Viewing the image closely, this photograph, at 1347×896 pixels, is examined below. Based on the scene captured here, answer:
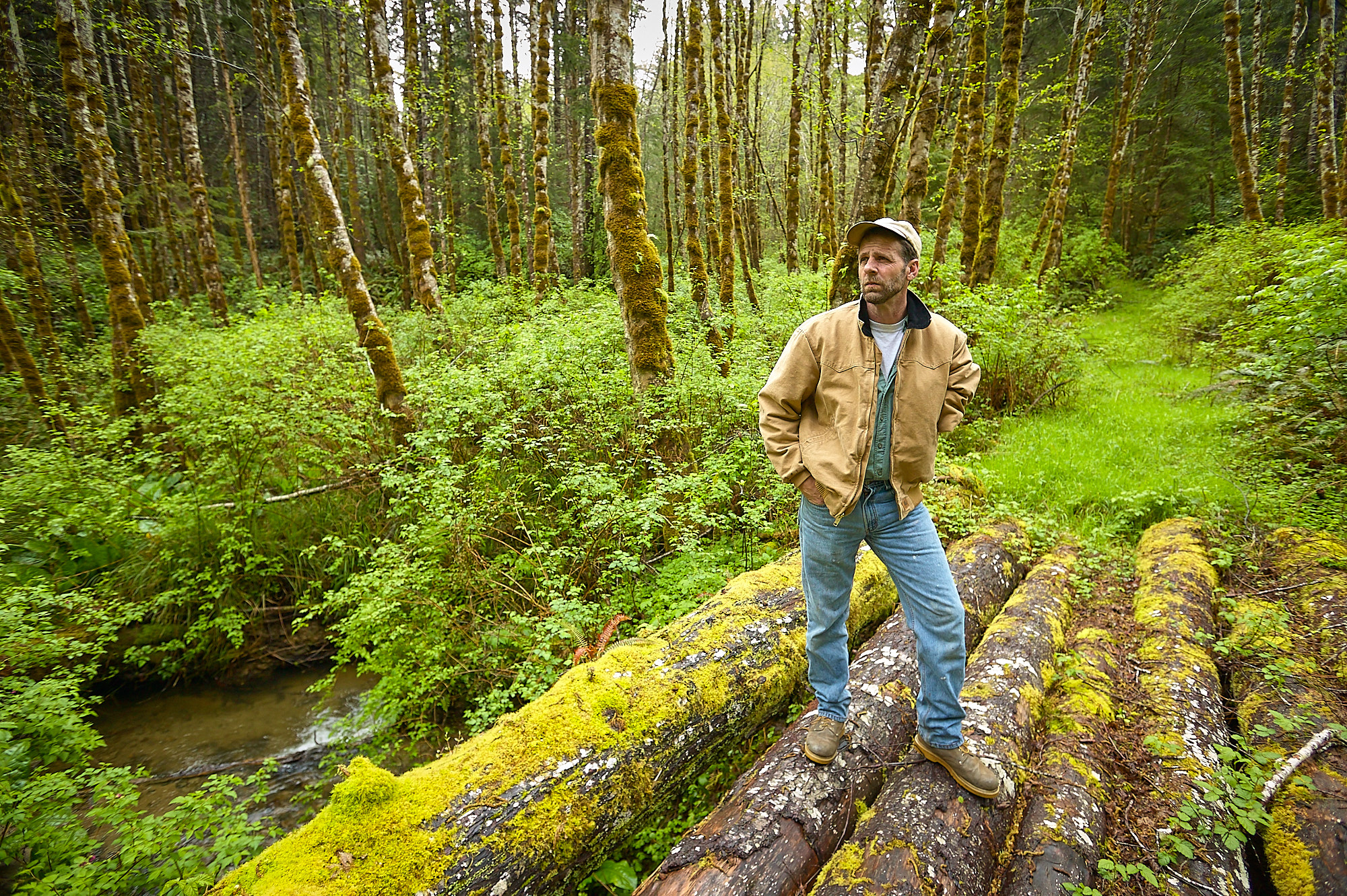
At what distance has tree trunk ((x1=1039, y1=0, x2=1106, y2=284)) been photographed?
12.8 meters

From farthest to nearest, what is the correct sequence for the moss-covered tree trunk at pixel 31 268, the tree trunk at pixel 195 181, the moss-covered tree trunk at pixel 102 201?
the tree trunk at pixel 195 181, the moss-covered tree trunk at pixel 31 268, the moss-covered tree trunk at pixel 102 201

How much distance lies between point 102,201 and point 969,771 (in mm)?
13273

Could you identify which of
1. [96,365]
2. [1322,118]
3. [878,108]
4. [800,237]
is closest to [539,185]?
[878,108]

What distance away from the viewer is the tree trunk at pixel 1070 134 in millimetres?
12758

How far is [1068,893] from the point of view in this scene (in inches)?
85.7

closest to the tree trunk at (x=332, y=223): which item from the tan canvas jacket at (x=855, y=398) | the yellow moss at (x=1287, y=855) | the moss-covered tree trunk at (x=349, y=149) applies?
the tan canvas jacket at (x=855, y=398)

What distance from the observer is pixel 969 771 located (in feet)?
8.30

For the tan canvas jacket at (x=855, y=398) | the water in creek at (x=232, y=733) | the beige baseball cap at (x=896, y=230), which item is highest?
the beige baseball cap at (x=896, y=230)

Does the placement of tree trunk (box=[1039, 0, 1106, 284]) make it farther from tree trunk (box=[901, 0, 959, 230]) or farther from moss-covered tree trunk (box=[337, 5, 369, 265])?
moss-covered tree trunk (box=[337, 5, 369, 265])

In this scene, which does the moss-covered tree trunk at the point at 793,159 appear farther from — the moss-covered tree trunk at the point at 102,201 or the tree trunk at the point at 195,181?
the tree trunk at the point at 195,181

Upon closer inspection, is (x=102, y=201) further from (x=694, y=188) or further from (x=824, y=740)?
(x=824, y=740)

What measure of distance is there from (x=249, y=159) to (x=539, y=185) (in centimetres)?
2472

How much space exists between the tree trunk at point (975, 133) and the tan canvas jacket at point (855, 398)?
8.12 m

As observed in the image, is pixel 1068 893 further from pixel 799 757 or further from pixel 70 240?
pixel 70 240
